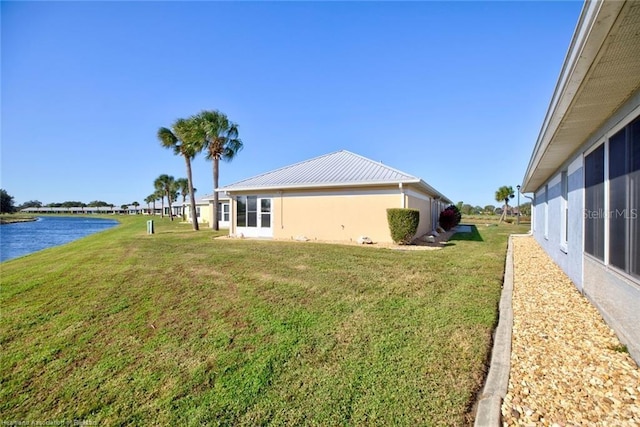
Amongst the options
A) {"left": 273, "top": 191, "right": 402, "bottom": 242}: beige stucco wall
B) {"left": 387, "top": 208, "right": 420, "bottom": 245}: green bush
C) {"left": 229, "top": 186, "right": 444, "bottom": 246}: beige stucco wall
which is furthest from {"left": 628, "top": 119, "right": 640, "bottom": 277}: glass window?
{"left": 273, "top": 191, "right": 402, "bottom": 242}: beige stucco wall

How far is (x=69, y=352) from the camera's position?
11.9 feet

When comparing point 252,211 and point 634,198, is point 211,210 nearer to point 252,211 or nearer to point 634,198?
point 252,211

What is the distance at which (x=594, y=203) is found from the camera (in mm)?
4848

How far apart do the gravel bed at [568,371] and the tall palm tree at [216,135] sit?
1877 centimetres

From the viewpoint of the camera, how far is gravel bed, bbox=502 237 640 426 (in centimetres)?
228

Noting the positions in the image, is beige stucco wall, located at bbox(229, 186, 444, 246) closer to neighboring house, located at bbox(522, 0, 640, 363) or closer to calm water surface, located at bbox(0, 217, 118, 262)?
neighboring house, located at bbox(522, 0, 640, 363)

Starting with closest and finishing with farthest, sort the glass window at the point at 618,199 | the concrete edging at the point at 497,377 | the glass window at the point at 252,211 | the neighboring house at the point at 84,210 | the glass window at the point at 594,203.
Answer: the concrete edging at the point at 497,377 → the glass window at the point at 618,199 → the glass window at the point at 594,203 → the glass window at the point at 252,211 → the neighboring house at the point at 84,210

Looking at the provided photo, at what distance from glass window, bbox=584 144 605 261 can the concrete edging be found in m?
1.78

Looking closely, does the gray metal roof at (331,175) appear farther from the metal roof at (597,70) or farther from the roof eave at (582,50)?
the roof eave at (582,50)

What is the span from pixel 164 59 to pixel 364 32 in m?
8.66

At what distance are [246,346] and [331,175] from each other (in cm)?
1123

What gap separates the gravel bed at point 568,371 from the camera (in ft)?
7.47

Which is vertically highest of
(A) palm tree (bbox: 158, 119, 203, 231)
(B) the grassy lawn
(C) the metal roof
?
(A) palm tree (bbox: 158, 119, 203, 231)

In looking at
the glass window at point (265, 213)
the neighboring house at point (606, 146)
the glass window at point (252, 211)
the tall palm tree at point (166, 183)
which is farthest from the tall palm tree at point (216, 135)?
the tall palm tree at point (166, 183)
